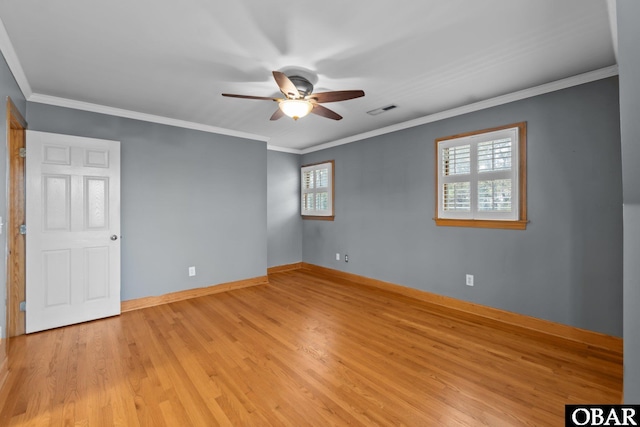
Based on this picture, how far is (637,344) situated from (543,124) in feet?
8.22

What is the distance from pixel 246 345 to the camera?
8.64 feet

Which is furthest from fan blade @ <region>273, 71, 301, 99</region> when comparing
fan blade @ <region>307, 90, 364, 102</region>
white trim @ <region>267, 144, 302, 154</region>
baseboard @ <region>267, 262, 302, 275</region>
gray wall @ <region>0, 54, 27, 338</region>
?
baseboard @ <region>267, 262, 302, 275</region>

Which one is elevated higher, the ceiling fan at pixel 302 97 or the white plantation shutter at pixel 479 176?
the ceiling fan at pixel 302 97

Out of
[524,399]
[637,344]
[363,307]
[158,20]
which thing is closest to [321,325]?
[363,307]

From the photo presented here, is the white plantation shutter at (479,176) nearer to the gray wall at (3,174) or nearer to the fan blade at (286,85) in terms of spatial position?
the fan blade at (286,85)

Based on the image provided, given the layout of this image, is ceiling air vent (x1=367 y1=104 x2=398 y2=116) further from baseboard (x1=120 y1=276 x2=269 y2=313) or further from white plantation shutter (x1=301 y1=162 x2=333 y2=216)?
baseboard (x1=120 y1=276 x2=269 y2=313)

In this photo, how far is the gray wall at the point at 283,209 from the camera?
219 inches

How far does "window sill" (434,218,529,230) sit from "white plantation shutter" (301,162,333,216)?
218 centimetres

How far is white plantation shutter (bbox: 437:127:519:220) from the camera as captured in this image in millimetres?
3105

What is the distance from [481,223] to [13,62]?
472cm

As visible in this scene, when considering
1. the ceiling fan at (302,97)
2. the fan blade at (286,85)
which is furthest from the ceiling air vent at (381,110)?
the fan blade at (286,85)

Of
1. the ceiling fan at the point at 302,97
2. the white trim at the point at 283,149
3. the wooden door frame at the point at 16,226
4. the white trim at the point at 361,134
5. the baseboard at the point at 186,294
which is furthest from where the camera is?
the white trim at the point at 283,149

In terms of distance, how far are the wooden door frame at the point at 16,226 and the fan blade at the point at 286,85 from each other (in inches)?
96.5

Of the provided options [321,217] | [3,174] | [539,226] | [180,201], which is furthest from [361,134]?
[3,174]
